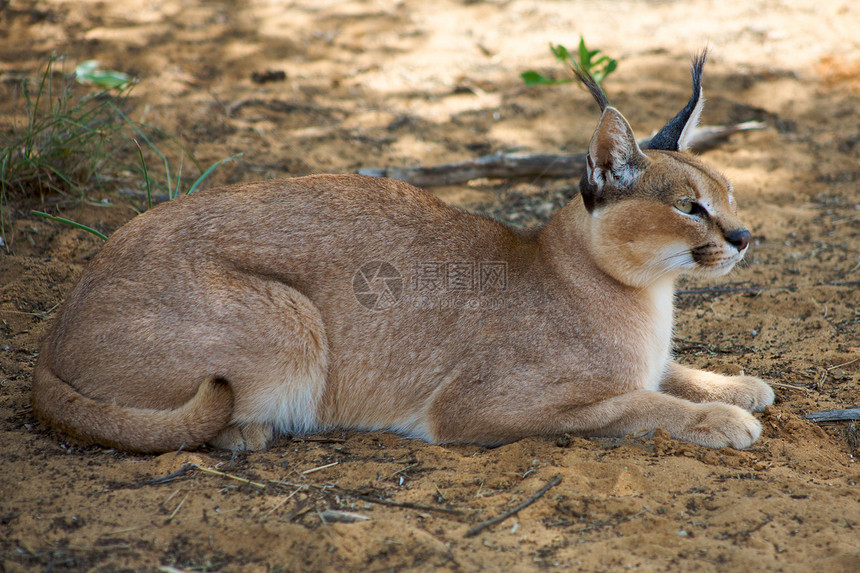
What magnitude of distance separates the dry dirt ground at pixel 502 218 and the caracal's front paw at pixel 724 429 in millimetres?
86

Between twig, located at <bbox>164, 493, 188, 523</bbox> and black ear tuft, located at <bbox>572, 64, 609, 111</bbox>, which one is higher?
black ear tuft, located at <bbox>572, 64, 609, 111</bbox>

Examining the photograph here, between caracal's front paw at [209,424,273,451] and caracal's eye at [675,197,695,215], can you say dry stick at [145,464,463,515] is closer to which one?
caracal's front paw at [209,424,273,451]

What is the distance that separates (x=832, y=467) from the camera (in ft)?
12.6

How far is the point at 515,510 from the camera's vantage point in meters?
3.43

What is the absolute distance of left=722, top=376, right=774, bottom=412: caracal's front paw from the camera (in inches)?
174

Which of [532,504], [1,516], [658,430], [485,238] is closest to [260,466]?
[1,516]

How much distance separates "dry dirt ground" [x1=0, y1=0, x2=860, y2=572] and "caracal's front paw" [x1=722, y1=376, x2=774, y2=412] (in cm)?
10

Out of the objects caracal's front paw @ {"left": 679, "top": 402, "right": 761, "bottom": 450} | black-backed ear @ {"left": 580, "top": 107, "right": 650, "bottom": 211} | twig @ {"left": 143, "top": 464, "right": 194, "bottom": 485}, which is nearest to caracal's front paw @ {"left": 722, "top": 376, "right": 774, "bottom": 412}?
caracal's front paw @ {"left": 679, "top": 402, "right": 761, "bottom": 450}

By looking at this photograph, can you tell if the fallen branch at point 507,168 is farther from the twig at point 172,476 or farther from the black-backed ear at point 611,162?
the twig at point 172,476

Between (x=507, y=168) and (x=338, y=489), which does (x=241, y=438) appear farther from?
(x=507, y=168)

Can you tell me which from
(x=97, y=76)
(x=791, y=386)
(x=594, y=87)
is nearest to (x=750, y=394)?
(x=791, y=386)

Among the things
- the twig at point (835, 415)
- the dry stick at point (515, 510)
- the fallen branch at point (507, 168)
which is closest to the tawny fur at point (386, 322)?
the twig at point (835, 415)

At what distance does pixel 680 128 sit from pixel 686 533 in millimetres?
2515

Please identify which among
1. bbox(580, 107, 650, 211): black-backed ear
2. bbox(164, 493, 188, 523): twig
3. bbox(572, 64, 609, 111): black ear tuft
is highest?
bbox(572, 64, 609, 111): black ear tuft
